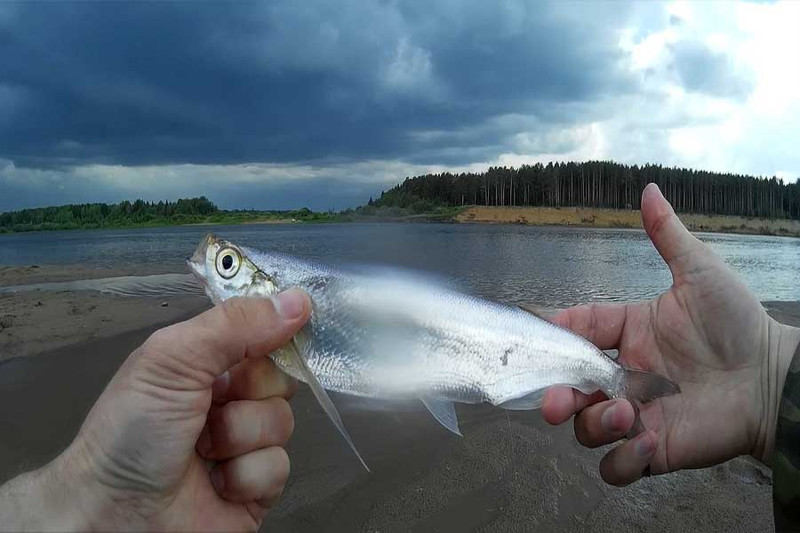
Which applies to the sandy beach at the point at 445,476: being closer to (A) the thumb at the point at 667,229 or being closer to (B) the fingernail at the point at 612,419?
(B) the fingernail at the point at 612,419

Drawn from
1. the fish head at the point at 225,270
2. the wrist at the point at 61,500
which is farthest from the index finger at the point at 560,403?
the wrist at the point at 61,500

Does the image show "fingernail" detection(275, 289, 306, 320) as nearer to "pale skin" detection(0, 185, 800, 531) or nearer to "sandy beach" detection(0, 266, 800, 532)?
"pale skin" detection(0, 185, 800, 531)

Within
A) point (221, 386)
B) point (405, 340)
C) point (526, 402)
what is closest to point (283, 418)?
point (221, 386)

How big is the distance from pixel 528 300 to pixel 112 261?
26945 mm

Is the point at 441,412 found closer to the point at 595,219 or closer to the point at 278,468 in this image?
the point at 278,468

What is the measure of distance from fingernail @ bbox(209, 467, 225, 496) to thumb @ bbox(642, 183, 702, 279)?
324cm

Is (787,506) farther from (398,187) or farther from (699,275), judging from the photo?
(398,187)

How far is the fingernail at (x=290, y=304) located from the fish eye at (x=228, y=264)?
28 centimetres

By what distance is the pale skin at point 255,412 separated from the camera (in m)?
2.07


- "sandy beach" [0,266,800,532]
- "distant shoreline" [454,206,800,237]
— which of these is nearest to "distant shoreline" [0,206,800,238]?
"distant shoreline" [454,206,800,237]

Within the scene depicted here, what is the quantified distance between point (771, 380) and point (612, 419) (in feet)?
4.11

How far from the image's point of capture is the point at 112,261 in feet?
101

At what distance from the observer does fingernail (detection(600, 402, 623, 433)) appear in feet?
9.75

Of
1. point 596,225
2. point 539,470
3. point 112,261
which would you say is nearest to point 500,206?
point 596,225
